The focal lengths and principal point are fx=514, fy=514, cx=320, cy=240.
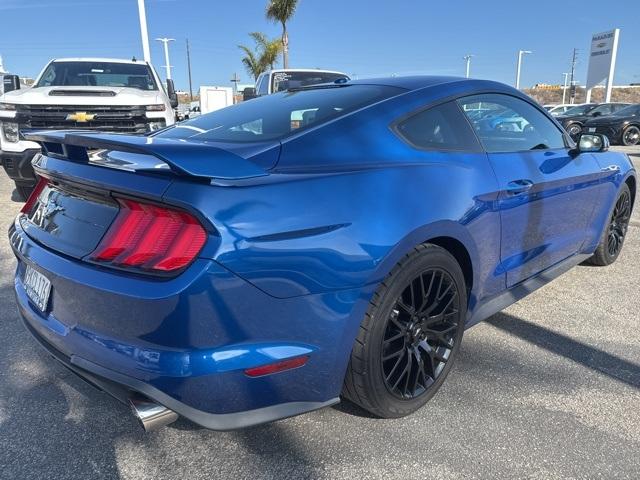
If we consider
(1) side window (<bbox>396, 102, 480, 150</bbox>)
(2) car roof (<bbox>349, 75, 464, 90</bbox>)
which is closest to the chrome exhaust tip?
(1) side window (<bbox>396, 102, 480, 150</bbox>)

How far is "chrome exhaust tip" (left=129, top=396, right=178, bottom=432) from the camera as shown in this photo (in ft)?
5.86

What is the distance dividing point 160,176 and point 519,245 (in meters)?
2.06

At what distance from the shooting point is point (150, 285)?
1683 mm

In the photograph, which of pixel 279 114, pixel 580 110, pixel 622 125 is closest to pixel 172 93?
pixel 279 114

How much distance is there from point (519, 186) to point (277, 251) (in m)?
1.65

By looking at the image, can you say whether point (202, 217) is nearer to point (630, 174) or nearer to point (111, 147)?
point (111, 147)

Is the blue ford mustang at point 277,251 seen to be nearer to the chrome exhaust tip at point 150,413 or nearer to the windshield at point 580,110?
the chrome exhaust tip at point 150,413

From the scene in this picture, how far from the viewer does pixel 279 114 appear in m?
→ 2.61

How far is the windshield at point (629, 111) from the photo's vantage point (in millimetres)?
18094

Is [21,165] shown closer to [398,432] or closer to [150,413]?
[150,413]

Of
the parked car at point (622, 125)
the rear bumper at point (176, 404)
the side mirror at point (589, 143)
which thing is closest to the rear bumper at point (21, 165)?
the rear bumper at point (176, 404)

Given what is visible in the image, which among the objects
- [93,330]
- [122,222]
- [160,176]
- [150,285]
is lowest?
[93,330]

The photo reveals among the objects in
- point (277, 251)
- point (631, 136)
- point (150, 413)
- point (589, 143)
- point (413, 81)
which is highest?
point (413, 81)

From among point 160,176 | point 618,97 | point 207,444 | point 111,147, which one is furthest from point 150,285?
point 618,97
